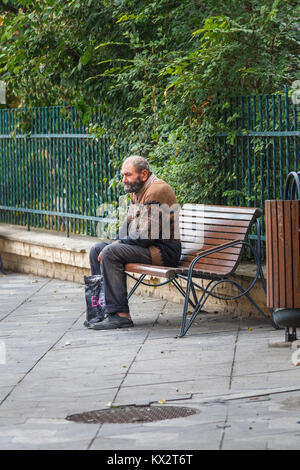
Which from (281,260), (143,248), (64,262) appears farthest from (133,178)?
(64,262)

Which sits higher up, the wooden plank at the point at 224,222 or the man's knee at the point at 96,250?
the wooden plank at the point at 224,222

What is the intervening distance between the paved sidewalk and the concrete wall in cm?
21

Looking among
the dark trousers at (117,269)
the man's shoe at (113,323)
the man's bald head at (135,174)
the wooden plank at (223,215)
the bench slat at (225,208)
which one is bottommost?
the man's shoe at (113,323)

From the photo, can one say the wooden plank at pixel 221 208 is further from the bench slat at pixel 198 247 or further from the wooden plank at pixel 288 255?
the wooden plank at pixel 288 255

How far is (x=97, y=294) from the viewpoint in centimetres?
870

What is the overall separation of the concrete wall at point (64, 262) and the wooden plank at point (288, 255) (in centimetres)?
130

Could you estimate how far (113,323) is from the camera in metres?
8.52

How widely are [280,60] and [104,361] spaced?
3.86 metres

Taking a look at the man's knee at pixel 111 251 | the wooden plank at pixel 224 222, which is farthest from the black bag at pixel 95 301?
the wooden plank at pixel 224 222

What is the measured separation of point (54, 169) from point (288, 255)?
6425 mm

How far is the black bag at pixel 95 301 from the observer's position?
8648 mm

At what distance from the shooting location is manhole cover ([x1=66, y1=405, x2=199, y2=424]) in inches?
212
